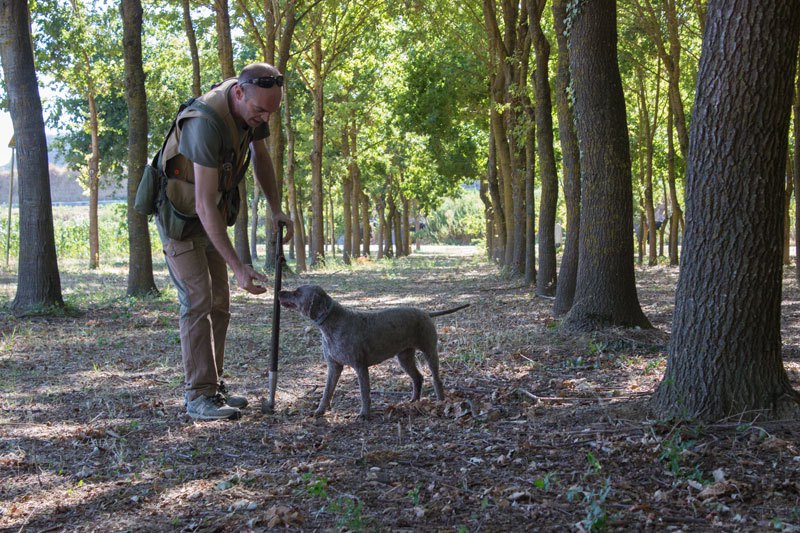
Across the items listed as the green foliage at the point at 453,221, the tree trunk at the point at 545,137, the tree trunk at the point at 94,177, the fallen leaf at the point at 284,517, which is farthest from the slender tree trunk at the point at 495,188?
the green foliage at the point at 453,221

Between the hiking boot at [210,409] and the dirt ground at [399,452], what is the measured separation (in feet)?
0.26

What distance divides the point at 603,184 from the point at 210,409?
5.37 meters

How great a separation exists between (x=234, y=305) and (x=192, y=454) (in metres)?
10.0

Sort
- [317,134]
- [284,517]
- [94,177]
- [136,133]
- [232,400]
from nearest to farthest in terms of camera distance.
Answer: [284,517]
[232,400]
[136,133]
[94,177]
[317,134]

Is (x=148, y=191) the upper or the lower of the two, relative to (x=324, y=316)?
upper

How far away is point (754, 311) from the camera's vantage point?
4.83 meters

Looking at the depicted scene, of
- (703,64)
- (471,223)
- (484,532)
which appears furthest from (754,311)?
(471,223)

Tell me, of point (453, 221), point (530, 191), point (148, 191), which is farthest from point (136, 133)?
point (453, 221)

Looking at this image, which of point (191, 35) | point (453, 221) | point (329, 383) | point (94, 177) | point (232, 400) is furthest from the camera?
point (453, 221)

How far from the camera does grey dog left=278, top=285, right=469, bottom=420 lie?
566cm

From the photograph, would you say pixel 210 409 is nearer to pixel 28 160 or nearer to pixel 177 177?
pixel 177 177

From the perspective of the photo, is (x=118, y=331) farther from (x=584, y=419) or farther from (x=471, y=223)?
(x=471, y=223)

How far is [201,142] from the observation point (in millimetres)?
5328

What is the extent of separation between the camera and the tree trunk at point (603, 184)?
29.3 ft
